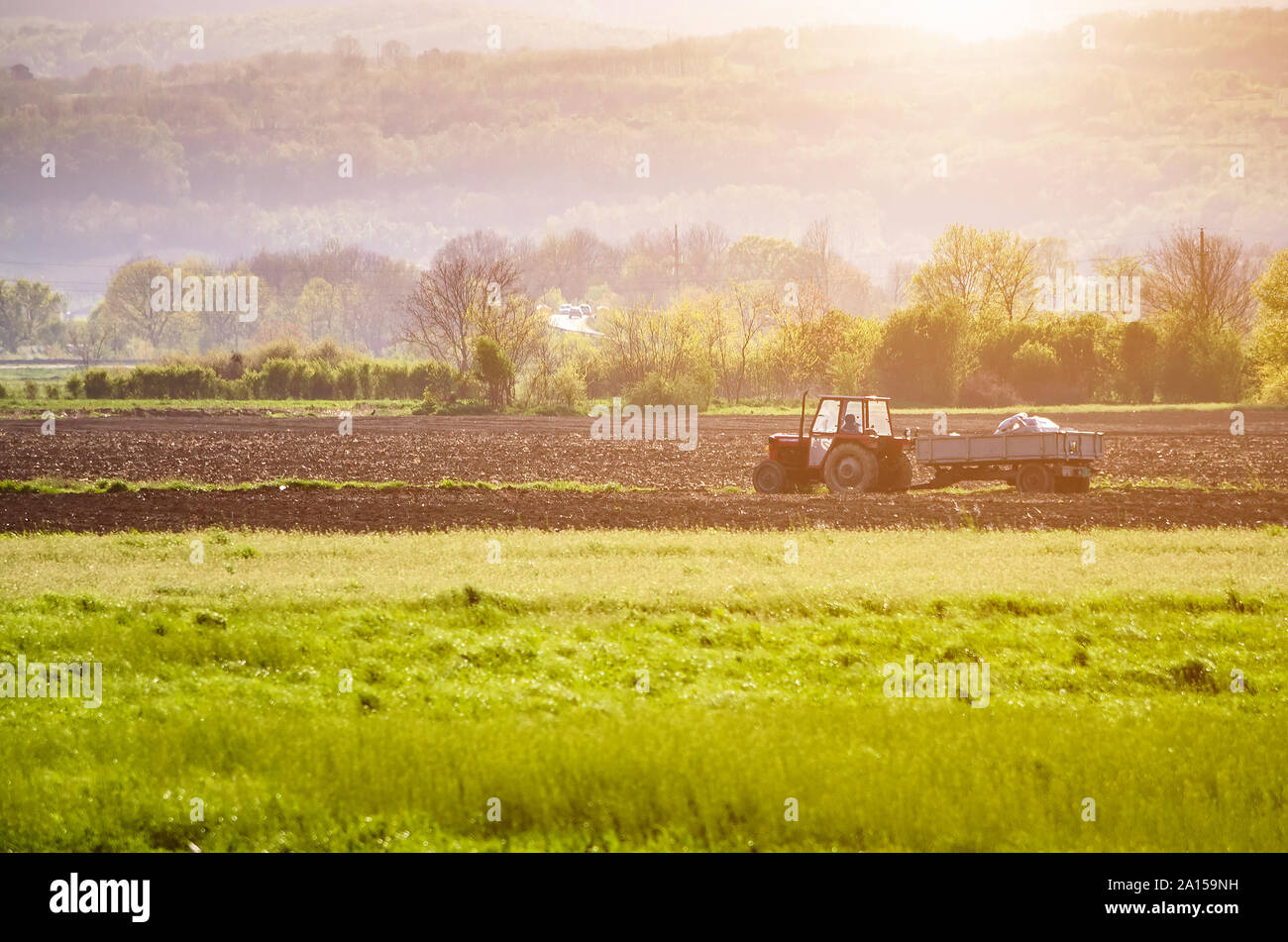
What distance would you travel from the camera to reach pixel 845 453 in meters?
36.9

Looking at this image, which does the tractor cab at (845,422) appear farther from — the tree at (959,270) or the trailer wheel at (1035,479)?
the tree at (959,270)

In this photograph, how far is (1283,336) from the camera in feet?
287

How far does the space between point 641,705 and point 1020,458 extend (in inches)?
946

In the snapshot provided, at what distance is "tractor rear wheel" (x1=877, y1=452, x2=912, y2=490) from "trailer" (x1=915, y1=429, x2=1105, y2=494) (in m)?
1.39

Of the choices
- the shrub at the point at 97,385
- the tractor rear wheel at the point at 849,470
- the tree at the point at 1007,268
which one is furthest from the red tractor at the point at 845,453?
the tree at the point at 1007,268

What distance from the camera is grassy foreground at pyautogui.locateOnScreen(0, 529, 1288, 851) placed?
46.2 feet

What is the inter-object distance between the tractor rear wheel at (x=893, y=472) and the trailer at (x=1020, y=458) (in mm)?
1386

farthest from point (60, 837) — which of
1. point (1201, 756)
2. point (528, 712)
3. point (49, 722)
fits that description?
point (1201, 756)

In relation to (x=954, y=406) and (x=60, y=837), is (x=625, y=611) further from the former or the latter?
(x=954, y=406)

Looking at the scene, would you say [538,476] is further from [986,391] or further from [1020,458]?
[986,391]

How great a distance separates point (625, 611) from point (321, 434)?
159 feet

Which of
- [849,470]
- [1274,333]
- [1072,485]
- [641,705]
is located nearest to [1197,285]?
[1274,333]

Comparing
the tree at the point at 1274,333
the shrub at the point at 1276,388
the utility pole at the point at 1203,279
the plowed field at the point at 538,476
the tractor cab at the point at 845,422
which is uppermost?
the utility pole at the point at 1203,279

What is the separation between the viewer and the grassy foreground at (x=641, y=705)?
14086mm
